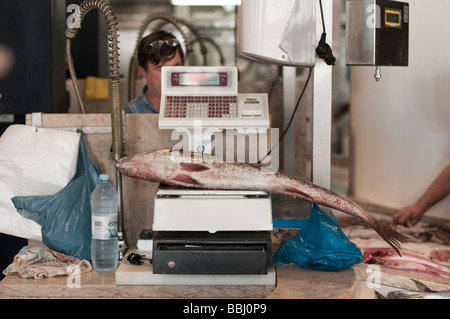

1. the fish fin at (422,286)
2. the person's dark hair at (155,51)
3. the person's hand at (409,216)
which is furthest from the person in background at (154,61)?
the fish fin at (422,286)

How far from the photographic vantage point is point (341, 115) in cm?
859

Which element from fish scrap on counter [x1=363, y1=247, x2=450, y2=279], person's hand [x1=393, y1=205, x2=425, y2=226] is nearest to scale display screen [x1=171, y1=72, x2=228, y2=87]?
fish scrap on counter [x1=363, y1=247, x2=450, y2=279]

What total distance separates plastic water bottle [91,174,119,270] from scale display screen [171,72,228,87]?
0.51m

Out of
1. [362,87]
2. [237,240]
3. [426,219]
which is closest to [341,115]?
[362,87]

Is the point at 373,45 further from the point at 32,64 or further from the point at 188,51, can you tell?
the point at 188,51

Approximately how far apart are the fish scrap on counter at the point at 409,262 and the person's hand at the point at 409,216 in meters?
1.27

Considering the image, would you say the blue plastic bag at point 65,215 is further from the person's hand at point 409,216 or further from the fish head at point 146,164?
A: the person's hand at point 409,216

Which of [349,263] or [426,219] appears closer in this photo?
[349,263]

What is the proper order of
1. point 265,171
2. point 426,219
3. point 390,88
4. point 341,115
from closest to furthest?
point 265,171, point 426,219, point 390,88, point 341,115

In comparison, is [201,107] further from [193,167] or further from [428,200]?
[428,200]

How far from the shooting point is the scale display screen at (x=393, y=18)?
272cm

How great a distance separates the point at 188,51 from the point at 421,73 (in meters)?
1.76

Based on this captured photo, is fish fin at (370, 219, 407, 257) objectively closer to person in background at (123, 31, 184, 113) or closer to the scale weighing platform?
the scale weighing platform

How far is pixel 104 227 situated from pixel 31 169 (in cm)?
45
